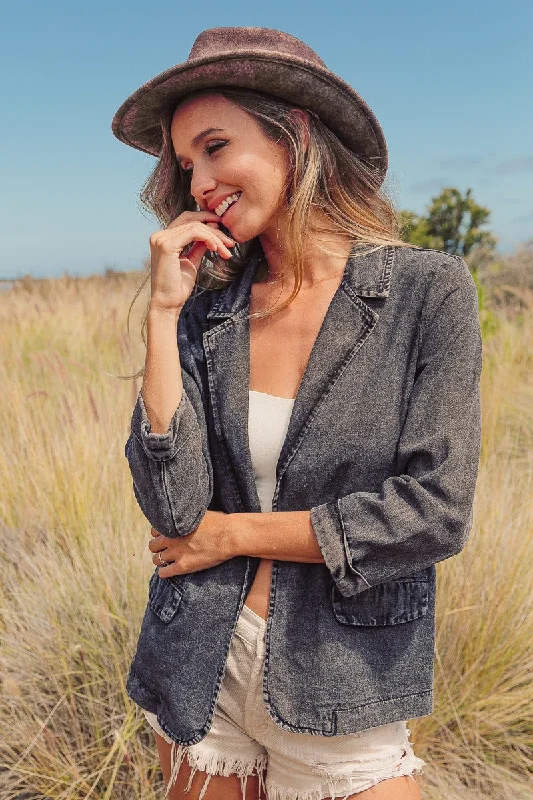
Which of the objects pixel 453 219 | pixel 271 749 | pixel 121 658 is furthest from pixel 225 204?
pixel 453 219

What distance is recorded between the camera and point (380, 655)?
174 cm

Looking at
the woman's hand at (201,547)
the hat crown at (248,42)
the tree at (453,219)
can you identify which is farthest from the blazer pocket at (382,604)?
the tree at (453,219)

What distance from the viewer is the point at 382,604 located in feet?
5.71

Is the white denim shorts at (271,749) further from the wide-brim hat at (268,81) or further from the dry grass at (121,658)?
the wide-brim hat at (268,81)

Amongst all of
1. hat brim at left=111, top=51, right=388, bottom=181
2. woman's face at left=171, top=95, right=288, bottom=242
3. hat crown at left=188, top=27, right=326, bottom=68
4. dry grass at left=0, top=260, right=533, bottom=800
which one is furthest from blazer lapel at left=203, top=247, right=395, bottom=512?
dry grass at left=0, top=260, right=533, bottom=800

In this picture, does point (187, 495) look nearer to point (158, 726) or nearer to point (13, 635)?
point (158, 726)

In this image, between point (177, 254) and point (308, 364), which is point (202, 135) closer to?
point (177, 254)

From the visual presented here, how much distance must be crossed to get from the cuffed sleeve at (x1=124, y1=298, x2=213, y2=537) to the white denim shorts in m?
0.26

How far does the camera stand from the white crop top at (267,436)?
1.82 meters

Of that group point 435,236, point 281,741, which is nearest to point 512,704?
point 281,741

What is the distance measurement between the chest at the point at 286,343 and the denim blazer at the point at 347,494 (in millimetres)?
56

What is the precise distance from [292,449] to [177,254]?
54 cm

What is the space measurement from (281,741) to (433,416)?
2.65 ft

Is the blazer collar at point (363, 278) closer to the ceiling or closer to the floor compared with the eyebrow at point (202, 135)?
closer to the floor
